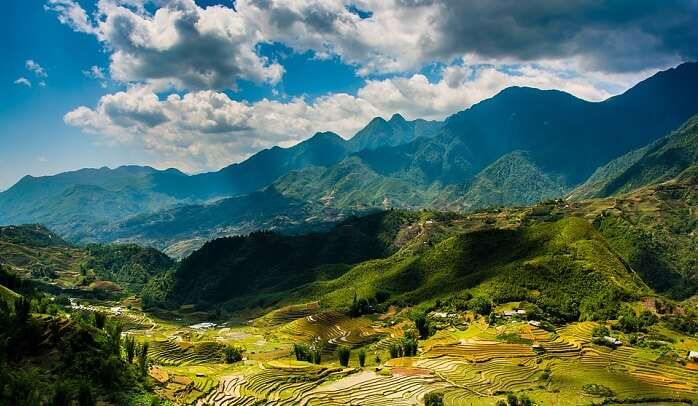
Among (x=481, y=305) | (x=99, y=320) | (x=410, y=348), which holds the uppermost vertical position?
(x=99, y=320)

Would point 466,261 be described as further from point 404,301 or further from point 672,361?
point 672,361

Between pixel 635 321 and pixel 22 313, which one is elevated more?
pixel 22 313

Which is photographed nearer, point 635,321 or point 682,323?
point 635,321

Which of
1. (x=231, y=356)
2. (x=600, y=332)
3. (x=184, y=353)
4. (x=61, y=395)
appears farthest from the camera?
(x=184, y=353)

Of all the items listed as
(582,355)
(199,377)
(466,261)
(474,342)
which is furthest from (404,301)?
(199,377)

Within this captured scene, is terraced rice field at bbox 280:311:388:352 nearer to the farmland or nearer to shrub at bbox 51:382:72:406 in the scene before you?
the farmland

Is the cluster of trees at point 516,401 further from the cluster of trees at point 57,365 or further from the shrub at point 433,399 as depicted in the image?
the cluster of trees at point 57,365

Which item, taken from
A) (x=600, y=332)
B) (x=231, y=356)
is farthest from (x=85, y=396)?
(x=600, y=332)

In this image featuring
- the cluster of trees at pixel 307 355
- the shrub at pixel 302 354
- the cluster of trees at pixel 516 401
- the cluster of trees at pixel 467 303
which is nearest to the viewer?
the cluster of trees at pixel 516 401

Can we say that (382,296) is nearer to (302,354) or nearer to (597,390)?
(302,354)

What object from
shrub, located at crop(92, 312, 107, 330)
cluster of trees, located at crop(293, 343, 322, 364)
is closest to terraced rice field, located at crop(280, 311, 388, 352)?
cluster of trees, located at crop(293, 343, 322, 364)

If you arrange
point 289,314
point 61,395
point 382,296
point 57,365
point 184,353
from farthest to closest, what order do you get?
1. point 289,314
2. point 382,296
3. point 184,353
4. point 57,365
5. point 61,395

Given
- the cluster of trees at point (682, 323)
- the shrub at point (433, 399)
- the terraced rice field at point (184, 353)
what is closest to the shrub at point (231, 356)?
the terraced rice field at point (184, 353)
